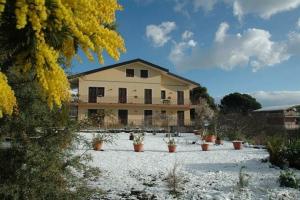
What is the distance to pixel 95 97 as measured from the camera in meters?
41.8

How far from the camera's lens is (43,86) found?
3223mm

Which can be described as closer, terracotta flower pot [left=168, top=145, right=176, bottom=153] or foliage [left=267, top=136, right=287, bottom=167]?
foliage [left=267, top=136, right=287, bottom=167]

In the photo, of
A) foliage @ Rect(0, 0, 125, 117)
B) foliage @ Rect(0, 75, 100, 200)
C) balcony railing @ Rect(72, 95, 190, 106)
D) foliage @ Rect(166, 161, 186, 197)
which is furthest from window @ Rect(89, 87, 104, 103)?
foliage @ Rect(0, 0, 125, 117)

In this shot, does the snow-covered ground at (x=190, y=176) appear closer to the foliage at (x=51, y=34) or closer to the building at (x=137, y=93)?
the foliage at (x=51, y=34)

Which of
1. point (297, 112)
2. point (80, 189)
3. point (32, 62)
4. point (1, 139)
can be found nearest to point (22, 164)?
point (1, 139)

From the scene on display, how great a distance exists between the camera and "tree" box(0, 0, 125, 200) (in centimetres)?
317

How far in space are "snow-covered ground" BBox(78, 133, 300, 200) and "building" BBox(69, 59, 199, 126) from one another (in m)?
25.8

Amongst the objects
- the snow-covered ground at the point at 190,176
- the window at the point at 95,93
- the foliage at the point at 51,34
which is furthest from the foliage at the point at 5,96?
the window at the point at 95,93

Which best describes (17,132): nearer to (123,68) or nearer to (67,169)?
(67,169)

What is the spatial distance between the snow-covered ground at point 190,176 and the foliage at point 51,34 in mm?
5737

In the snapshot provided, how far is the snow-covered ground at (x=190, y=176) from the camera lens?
8.72m

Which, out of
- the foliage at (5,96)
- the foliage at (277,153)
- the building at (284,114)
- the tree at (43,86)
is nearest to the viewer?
the foliage at (5,96)

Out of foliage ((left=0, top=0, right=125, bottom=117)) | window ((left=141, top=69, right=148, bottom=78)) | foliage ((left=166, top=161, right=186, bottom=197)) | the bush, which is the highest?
window ((left=141, top=69, right=148, bottom=78))

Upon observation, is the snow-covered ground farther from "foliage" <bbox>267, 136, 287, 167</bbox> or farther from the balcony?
the balcony
